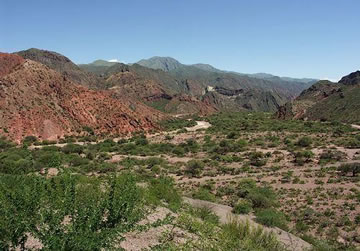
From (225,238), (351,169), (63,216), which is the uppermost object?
(63,216)

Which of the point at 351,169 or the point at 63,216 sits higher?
the point at 63,216

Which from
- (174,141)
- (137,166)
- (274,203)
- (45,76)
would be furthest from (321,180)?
(45,76)

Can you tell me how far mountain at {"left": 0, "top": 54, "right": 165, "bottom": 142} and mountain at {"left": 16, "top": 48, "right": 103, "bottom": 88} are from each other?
243 ft

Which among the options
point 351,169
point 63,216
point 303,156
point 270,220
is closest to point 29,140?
point 303,156

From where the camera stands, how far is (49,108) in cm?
5944

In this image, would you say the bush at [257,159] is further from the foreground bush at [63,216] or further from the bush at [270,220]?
the foreground bush at [63,216]

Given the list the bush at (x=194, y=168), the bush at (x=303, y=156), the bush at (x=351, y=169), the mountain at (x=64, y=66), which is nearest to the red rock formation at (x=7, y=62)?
the bush at (x=194, y=168)

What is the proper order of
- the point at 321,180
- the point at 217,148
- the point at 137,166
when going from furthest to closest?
the point at 217,148 < the point at 137,166 < the point at 321,180

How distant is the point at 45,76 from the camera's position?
66500 millimetres

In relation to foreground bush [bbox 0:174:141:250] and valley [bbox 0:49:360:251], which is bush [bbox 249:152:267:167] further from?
foreground bush [bbox 0:174:141:250]

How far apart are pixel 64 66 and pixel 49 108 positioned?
117m

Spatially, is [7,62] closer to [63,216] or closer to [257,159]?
[257,159]

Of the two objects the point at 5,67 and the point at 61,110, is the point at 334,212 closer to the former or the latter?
the point at 61,110

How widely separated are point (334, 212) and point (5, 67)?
64492 millimetres
